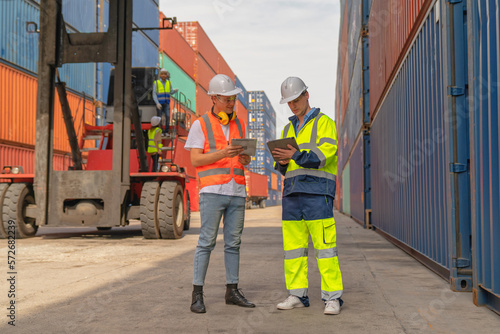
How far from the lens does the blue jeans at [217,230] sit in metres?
4.04

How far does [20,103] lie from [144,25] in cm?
1066

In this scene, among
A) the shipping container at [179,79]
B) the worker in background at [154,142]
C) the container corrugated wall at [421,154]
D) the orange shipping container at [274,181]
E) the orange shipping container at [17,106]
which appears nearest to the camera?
the container corrugated wall at [421,154]

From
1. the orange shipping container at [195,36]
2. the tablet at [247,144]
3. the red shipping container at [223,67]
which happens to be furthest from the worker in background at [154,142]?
the red shipping container at [223,67]

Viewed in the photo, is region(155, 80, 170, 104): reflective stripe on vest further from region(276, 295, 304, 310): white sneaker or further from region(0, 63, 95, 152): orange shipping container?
region(276, 295, 304, 310): white sneaker

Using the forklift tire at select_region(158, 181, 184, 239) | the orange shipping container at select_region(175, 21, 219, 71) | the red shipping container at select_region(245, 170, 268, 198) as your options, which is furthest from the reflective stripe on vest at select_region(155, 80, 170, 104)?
the red shipping container at select_region(245, 170, 268, 198)

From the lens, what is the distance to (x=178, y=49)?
31781 millimetres

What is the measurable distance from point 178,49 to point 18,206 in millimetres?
23715

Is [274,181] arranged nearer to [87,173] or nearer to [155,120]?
[155,120]

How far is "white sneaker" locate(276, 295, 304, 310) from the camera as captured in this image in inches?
159

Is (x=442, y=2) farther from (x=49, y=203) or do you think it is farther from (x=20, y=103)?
(x=20, y=103)

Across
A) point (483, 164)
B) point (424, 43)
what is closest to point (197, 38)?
point (424, 43)

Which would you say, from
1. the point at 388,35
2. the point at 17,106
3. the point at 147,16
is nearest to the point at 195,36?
the point at 147,16

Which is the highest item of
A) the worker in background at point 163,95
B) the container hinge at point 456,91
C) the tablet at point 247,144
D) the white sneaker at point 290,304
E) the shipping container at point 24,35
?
the shipping container at point 24,35

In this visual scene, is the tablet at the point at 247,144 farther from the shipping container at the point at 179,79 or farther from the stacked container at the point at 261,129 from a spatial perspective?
the stacked container at the point at 261,129
